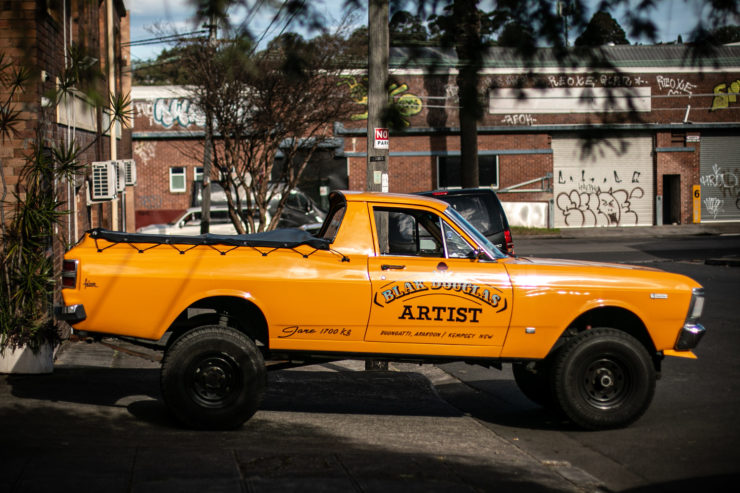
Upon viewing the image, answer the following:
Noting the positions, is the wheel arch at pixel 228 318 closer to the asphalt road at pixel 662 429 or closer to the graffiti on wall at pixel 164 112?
the asphalt road at pixel 662 429

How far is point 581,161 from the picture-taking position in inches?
155

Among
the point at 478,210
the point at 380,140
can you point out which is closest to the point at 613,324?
the point at 380,140

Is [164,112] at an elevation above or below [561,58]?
above

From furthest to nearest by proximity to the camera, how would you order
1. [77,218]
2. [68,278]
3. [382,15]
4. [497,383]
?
[77,218]
[497,383]
[68,278]
[382,15]

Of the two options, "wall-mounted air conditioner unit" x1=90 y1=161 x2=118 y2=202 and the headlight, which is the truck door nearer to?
the headlight

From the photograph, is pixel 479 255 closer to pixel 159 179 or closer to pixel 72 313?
pixel 72 313

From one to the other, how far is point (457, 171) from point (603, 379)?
31.2 metres

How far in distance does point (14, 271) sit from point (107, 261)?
2.45 m

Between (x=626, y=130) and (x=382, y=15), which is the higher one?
(x=382, y=15)

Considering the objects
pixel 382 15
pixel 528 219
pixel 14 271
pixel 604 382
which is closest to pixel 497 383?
pixel 604 382

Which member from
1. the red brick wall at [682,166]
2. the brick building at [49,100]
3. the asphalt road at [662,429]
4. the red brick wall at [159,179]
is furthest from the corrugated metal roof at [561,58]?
the red brick wall at [682,166]

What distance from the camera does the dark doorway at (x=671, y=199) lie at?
38.8 metres

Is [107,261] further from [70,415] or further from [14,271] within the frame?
[14,271]

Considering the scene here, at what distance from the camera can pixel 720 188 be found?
39406mm
